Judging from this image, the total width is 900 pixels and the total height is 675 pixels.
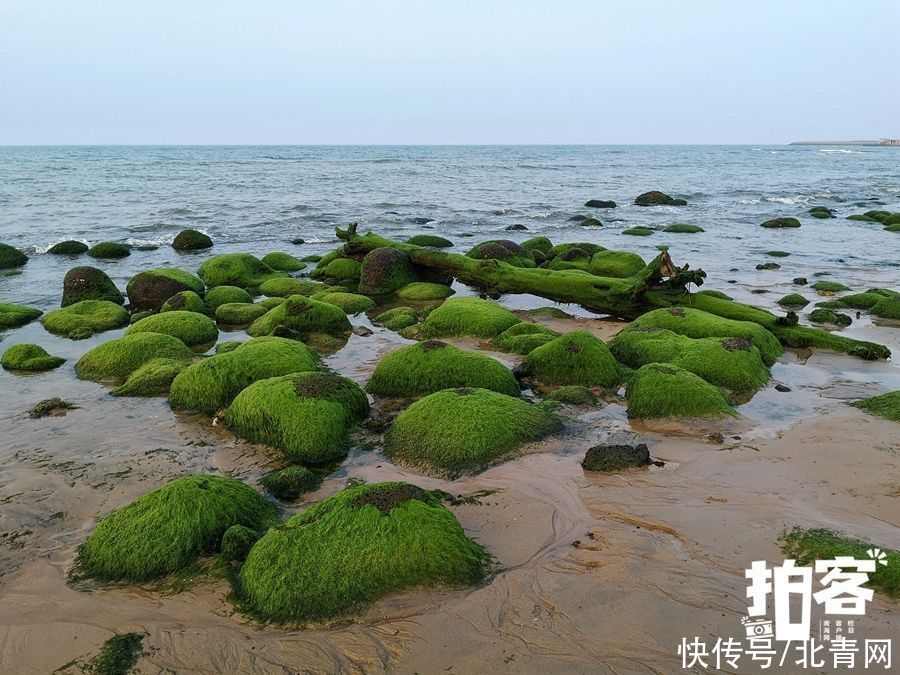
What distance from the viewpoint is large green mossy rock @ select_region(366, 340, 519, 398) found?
7953 mm

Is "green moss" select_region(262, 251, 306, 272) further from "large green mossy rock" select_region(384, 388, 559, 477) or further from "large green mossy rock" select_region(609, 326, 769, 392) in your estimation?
"large green mossy rock" select_region(384, 388, 559, 477)

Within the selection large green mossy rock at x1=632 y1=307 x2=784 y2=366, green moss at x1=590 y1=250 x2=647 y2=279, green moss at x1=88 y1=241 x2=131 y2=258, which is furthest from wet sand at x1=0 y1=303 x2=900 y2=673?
green moss at x1=88 y1=241 x2=131 y2=258

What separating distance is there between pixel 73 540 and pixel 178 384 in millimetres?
2996

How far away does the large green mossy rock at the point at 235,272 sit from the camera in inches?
592

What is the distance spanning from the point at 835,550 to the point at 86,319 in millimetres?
11686

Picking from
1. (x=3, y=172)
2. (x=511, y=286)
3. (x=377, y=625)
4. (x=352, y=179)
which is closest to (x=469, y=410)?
(x=377, y=625)

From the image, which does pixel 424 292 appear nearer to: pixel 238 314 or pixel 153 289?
pixel 238 314

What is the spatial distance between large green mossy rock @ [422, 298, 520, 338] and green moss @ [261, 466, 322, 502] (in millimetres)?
5212

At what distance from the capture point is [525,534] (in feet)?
16.7

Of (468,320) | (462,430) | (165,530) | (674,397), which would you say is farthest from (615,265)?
(165,530)

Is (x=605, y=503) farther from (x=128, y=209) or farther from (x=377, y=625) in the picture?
(x=128, y=209)

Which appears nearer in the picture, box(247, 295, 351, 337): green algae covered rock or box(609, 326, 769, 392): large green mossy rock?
box(609, 326, 769, 392): large green mossy rock

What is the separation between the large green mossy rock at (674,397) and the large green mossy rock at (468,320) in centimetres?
350

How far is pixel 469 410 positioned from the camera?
666 centimetres
